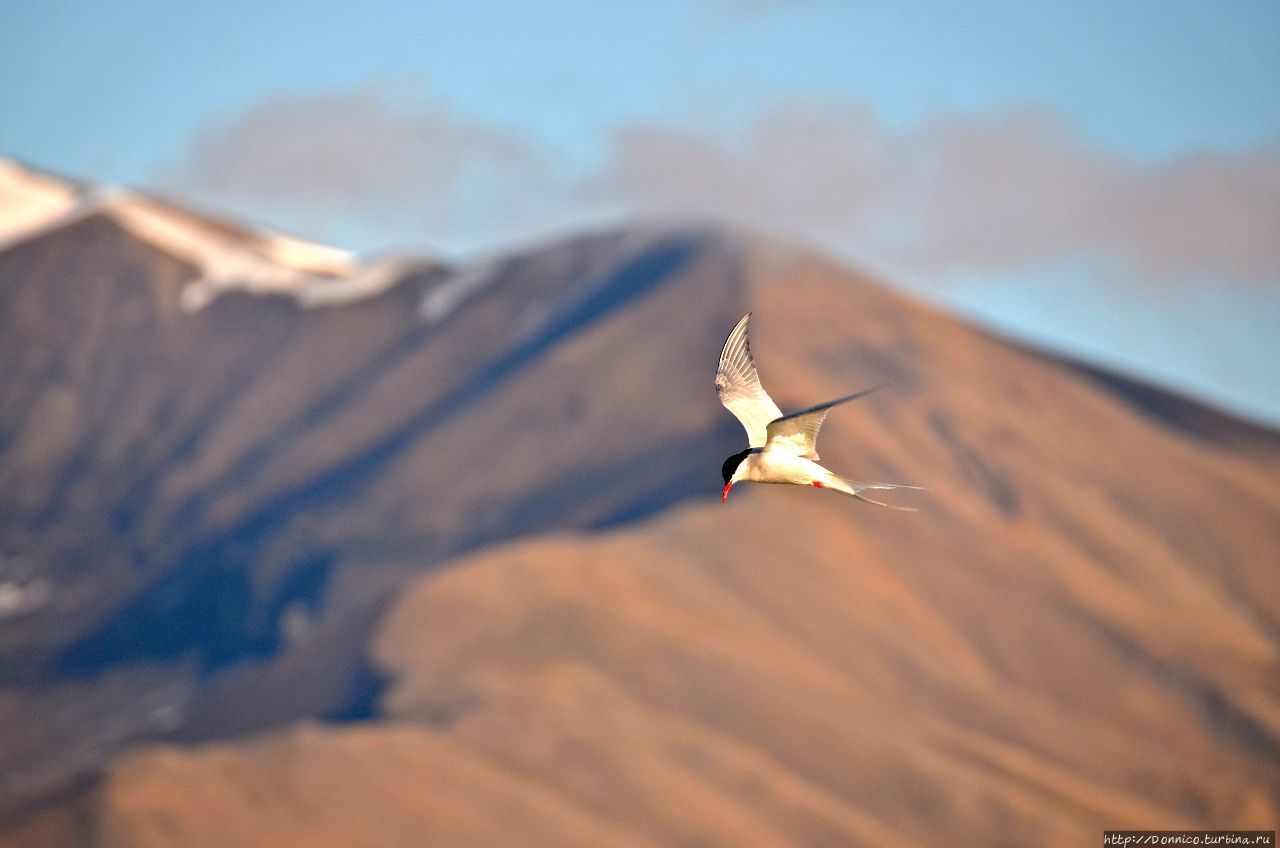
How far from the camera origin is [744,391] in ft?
69.7

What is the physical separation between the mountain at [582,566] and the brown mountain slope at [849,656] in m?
0.23

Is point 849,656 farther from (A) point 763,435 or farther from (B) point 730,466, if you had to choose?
(B) point 730,466

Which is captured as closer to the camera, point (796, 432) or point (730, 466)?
point (730, 466)

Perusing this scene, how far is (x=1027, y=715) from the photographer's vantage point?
3551 inches

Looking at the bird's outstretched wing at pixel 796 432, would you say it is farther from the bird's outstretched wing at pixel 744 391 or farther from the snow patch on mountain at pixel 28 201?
the snow patch on mountain at pixel 28 201

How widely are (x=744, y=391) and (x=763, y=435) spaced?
0.53 m

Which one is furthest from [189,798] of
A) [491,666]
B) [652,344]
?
[652,344]

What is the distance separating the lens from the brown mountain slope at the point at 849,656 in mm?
71500

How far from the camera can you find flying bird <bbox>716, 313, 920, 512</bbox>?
2014cm

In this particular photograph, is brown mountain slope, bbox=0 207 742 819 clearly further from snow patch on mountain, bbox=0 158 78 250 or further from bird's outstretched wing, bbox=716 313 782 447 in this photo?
bird's outstretched wing, bbox=716 313 782 447

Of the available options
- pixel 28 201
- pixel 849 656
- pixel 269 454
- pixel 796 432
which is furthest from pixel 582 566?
pixel 28 201

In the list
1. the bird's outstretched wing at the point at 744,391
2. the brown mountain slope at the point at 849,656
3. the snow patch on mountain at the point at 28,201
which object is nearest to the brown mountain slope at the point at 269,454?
the brown mountain slope at the point at 849,656

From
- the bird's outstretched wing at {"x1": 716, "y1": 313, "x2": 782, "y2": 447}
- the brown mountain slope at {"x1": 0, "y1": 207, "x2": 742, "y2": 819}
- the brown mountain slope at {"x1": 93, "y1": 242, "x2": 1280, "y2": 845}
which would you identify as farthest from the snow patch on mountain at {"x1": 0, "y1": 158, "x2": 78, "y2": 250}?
the bird's outstretched wing at {"x1": 716, "y1": 313, "x2": 782, "y2": 447}

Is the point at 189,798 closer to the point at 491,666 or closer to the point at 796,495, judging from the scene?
the point at 491,666
